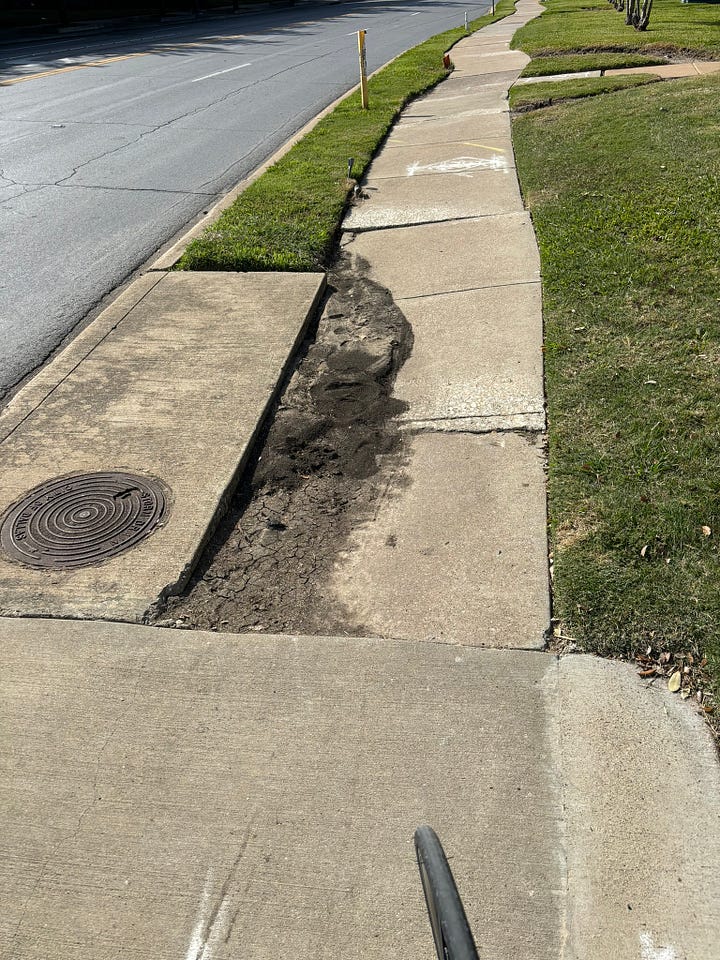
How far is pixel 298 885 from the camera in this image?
8.49 feet

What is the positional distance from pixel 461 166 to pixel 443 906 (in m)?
9.92

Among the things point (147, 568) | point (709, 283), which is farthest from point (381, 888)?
point (709, 283)

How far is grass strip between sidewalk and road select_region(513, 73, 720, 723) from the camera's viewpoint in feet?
11.6

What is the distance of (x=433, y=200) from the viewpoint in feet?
30.3

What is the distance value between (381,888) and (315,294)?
204 inches

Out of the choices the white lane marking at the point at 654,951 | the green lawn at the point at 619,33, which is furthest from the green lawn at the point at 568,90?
the white lane marking at the point at 654,951

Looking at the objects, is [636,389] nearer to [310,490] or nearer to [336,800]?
[310,490]

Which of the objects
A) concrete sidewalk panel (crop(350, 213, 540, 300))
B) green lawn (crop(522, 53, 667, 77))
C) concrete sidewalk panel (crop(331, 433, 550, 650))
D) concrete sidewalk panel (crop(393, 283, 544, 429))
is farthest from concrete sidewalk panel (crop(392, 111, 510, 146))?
concrete sidewalk panel (crop(331, 433, 550, 650))

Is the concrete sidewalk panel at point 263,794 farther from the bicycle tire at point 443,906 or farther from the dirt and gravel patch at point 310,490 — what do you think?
the bicycle tire at point 443,906

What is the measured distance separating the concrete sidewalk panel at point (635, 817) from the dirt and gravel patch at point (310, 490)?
1026 mm

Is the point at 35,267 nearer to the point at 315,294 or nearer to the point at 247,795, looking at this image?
the point at 315,294

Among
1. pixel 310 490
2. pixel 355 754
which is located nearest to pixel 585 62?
pixel 310 490

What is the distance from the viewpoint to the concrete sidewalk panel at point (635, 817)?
2424mm

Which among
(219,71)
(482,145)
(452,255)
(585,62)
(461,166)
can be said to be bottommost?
(452,255)
